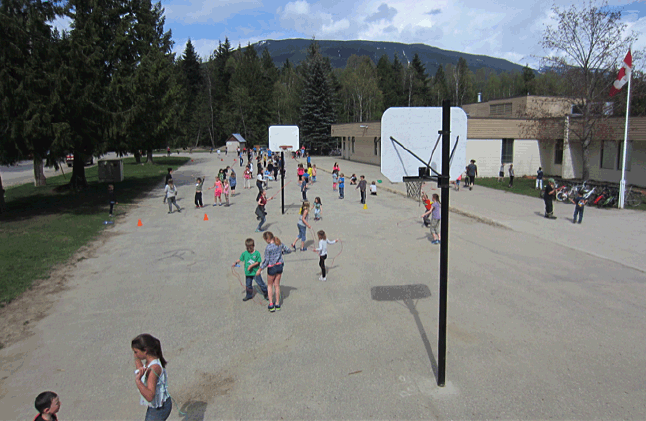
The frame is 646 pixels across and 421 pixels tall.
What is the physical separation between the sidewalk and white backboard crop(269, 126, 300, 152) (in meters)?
7.63

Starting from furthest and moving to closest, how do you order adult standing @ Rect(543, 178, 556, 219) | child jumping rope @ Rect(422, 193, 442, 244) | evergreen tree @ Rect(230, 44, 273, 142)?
evergreen tree @ Rect(230, 44, 273, 142), adult standing @ Rect(543, 178, 556, 219), child jumping rope @ Rect(422, 193, 442, 244)

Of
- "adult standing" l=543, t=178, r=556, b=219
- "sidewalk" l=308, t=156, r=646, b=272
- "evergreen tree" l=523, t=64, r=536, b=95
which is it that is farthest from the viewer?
"evergreen tree" l=523, t=64, r=536, b=95

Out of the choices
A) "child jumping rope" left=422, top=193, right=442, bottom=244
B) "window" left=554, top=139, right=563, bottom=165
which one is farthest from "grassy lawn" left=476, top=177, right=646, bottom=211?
"child jumping rope" left=422, top=193, right=442, bottom=244

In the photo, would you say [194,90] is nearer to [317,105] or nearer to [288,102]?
[288,102]

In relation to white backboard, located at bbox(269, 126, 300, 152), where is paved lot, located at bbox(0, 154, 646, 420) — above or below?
below

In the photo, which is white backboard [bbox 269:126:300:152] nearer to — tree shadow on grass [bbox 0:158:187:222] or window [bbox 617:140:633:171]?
tree shadow on grass [bbox 0:158:187:222]

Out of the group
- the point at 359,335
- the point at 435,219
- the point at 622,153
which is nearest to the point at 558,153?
the point at 622,153

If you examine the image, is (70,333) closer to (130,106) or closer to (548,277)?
(548,277)

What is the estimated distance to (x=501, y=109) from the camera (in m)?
40.9

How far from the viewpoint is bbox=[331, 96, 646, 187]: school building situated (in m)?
24.9

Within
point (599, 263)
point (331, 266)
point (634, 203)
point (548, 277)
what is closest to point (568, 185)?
point (634, 203)

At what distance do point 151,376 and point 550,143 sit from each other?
33.7m

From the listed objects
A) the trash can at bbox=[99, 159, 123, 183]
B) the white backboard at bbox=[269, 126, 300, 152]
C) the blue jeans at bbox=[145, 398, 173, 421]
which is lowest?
the blue jeans at bbox=[145, 398, 173, 421]

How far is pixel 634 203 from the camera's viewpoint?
19.6 meters
